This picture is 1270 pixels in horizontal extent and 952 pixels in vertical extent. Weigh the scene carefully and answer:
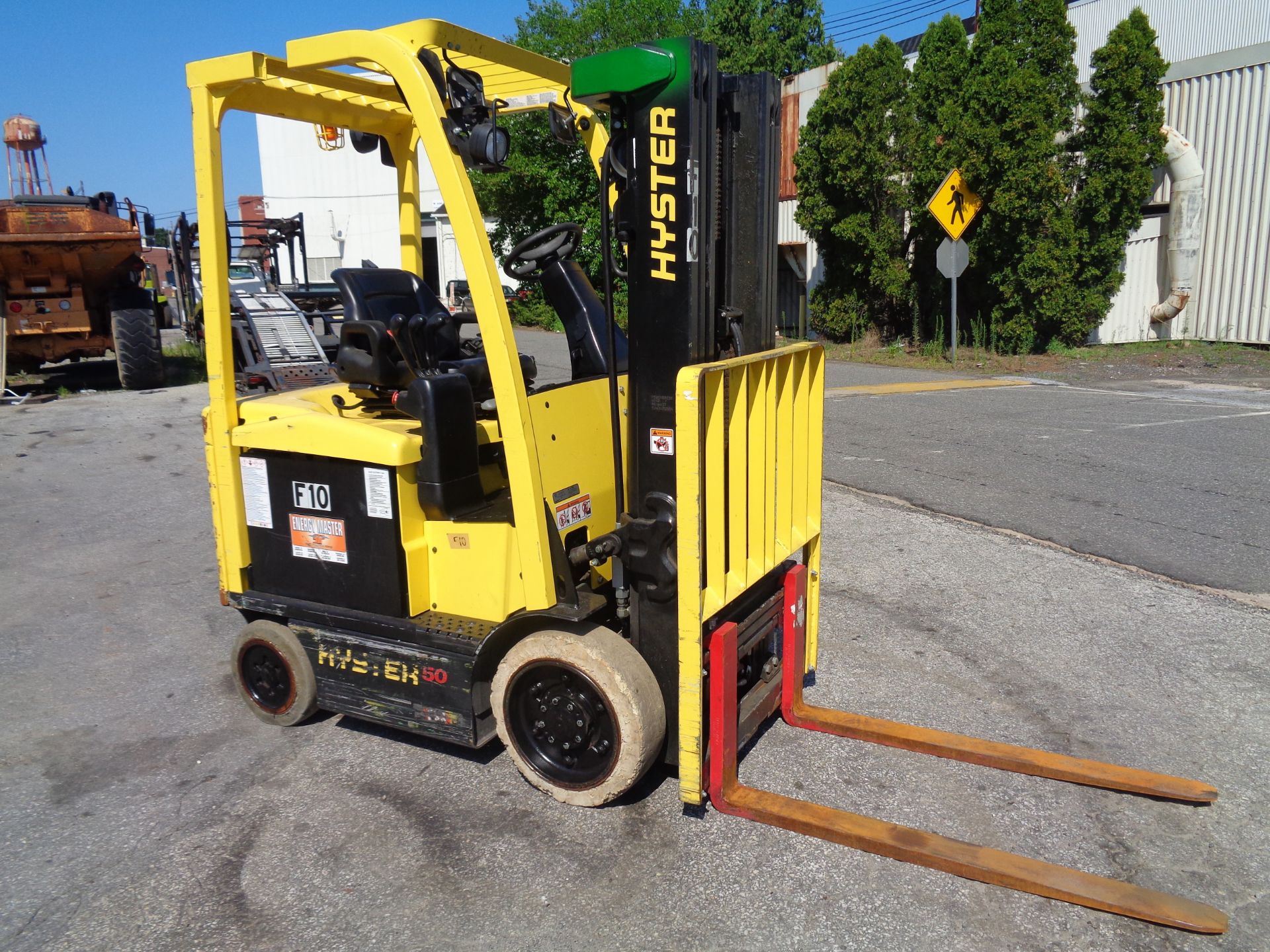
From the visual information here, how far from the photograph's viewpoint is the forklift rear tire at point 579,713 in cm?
325

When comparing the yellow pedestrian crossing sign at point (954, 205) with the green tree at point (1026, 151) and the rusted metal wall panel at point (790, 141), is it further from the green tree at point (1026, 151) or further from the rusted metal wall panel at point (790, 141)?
the rusted metal wall panel at point (790, 141)

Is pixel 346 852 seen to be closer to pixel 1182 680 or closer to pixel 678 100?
pixel 678 100

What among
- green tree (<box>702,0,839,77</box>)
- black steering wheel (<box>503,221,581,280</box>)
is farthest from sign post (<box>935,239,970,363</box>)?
green tree (<box>702,0,839,77</box>)

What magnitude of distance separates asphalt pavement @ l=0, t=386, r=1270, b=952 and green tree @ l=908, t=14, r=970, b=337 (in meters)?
14.5

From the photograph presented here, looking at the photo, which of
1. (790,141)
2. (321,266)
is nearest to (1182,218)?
(790,141)

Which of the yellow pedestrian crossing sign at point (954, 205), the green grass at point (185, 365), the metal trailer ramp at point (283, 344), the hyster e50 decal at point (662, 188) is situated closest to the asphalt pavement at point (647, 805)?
the hyster e50 decal at point (662, 188)

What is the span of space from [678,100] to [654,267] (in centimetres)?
55

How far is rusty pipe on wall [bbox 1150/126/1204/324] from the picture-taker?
57.0ft

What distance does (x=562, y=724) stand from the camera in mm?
3479

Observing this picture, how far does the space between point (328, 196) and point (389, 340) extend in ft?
135

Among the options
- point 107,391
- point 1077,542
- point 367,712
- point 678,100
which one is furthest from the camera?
point 107,391

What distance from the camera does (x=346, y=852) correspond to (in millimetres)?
3299

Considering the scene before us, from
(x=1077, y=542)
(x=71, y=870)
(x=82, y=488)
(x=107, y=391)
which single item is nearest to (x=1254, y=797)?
(x=1077, y=542)

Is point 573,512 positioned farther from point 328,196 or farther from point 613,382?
point 328,196
